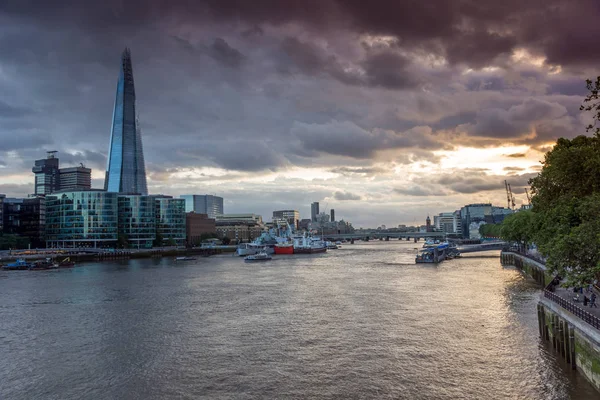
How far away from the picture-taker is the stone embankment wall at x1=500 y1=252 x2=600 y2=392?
81.1ft

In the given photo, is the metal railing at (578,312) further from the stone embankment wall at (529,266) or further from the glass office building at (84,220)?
the glass office building at (84,220)

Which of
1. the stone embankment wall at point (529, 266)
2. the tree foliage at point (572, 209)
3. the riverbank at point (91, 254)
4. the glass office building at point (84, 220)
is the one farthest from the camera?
the glass office building at point (84, 220)

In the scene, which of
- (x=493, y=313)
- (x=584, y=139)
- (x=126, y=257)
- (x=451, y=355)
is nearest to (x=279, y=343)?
(x=451, y=355)

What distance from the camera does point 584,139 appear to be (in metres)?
55.8

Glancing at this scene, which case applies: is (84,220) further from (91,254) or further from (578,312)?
(578,312)

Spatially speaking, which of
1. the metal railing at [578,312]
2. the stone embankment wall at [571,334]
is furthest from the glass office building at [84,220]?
the metal railing at [578,312]

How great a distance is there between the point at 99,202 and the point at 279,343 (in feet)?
555

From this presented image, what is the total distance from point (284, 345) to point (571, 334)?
18.9 meters

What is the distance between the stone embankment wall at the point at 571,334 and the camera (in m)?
24.7

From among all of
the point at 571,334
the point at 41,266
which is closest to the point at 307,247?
the point at 41,266

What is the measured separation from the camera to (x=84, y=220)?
18612cm

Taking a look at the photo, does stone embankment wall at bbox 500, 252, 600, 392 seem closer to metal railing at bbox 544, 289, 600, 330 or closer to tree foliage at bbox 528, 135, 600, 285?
metal railing at bbox 544, 289, 600, 330

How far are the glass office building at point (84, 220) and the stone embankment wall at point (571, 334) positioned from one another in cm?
17658

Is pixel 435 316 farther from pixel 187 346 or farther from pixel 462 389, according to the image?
pixel 187 346
